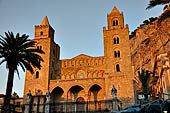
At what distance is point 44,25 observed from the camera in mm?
36750

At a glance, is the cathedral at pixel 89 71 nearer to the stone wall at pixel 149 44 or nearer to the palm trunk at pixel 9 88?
the stone wall at pixel 149 44

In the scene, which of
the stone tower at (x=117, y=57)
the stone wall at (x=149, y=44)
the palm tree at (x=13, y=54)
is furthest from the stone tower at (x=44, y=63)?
the stone wall at (x=149, y=44)

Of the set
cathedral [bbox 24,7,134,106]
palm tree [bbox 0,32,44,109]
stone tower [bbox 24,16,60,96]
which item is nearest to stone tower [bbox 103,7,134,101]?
cathedral [bbox 24,7,134,106]

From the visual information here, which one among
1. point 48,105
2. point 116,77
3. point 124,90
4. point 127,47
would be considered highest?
point 127,47

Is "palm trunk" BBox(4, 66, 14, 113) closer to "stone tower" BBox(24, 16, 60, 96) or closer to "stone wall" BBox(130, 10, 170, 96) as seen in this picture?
"stone tower" BBox(24, 16, 60, 96)

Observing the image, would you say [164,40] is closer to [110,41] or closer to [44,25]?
[110,41]

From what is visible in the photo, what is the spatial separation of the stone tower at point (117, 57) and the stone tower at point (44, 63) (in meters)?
9.59

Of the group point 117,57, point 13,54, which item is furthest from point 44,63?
point 13,54

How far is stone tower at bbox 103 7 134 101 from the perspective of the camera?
2912cm

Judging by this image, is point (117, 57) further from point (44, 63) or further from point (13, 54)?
point (13, 54)

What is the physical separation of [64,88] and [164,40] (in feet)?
78.0

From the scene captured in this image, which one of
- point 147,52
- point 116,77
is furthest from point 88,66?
point 147,52

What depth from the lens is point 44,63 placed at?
1312 inches

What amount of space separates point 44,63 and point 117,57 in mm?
12278
